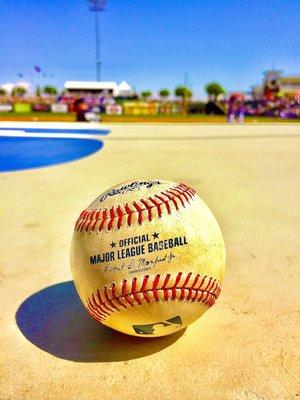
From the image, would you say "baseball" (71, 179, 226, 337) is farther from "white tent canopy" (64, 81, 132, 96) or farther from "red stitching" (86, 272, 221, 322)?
"white tent canopy" (64, 81, 132, 96)

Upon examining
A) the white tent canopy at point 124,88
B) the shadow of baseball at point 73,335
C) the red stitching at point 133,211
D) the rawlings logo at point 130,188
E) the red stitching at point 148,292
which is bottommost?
the shadow of baseball at point 73,335

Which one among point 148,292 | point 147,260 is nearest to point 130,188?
point 147,260

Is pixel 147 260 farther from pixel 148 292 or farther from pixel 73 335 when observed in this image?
pixel 73 335

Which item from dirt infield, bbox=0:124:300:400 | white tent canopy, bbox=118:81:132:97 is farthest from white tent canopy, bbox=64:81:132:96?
dirt infield, bbox=0:124:300:400

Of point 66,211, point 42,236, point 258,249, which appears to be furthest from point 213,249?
point 66,211

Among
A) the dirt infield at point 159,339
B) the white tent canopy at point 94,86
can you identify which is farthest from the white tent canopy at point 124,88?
the dirt infield at point 159,339

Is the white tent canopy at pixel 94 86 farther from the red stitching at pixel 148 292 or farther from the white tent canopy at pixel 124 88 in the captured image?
the red stitching at pixel 148 292

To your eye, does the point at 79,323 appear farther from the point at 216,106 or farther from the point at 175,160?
the point at 216,106
